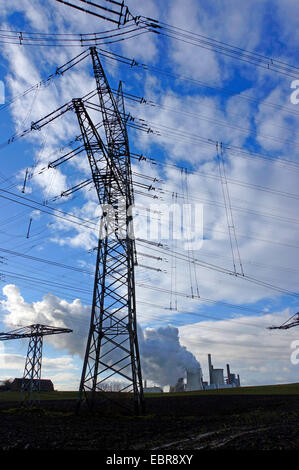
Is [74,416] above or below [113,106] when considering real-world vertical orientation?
below

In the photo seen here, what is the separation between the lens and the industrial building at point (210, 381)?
110325mm

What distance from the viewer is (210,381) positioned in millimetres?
121188

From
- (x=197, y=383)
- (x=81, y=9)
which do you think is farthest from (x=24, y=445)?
(x=197, y=383)

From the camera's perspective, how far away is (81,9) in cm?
1245

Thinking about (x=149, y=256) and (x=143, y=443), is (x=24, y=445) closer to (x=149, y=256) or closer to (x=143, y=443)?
(x=143, y=443)

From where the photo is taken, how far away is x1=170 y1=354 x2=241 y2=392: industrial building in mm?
110325

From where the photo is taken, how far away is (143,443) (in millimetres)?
10289

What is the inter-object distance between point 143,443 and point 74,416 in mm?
11067

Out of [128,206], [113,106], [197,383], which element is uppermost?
[113,106]

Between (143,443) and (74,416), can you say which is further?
(74,416)
